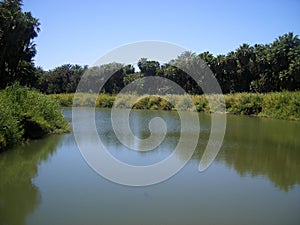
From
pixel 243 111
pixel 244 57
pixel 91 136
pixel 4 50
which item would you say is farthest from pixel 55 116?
pixel 244 57

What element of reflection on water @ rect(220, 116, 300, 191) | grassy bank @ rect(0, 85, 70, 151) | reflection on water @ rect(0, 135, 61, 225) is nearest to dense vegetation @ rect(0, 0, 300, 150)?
grassy bank @ rect(0, 85, 70, 151)

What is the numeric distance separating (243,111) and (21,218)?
31.6 meters

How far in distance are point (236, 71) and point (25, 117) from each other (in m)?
34.3

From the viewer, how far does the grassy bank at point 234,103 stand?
3052cm

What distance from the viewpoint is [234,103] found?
36.7 meters

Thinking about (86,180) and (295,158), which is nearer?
(86,180)

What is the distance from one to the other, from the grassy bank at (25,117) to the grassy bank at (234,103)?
16.7 ft

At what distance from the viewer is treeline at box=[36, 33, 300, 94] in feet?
122

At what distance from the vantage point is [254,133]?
1942 cm

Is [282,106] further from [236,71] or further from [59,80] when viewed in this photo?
[59,80]

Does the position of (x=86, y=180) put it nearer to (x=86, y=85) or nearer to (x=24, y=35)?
(x=24, y=35)

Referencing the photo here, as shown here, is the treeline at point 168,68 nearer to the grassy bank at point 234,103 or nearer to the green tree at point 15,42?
the green tree at point 15,42

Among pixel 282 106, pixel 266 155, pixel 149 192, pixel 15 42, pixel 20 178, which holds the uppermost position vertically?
pixel 15 42

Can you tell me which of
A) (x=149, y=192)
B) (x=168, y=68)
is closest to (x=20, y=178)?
(x=149, y=192)
